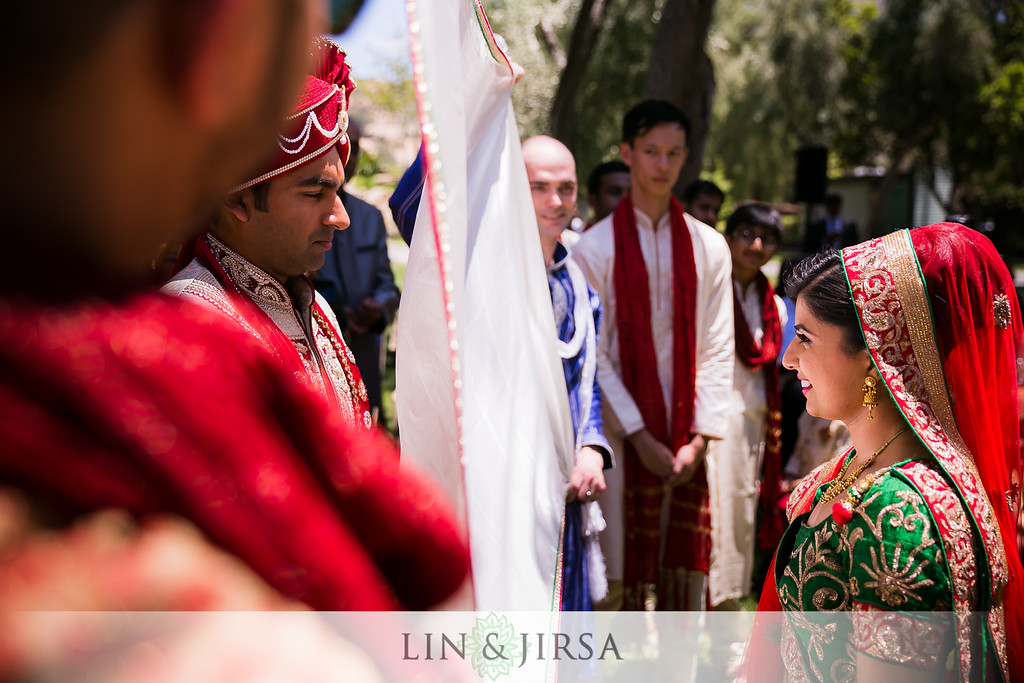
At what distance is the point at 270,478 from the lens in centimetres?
55

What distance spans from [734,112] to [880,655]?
22.3 meters

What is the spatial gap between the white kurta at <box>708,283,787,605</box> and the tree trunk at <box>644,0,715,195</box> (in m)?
3.00

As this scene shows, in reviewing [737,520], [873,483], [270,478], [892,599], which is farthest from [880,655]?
[737,520]

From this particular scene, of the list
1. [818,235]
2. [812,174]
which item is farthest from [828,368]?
[818,235]

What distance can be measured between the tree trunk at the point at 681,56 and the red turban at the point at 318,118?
500cm

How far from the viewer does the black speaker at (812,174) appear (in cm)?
1116

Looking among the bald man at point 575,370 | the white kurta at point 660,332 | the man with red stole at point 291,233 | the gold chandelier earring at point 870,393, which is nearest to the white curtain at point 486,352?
the man with red stole at point 291,233

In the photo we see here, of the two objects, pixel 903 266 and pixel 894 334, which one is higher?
pixel 903 266

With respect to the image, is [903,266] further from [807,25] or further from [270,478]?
[807,25]

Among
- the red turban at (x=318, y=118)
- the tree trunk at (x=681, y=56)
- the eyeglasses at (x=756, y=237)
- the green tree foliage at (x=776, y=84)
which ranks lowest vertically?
the red turban at (x=318, y=118)

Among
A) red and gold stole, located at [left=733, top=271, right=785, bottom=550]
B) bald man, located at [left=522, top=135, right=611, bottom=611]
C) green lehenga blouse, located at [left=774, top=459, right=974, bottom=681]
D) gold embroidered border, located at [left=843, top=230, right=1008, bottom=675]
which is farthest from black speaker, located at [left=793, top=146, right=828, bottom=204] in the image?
green lehenga blouse, located at [left=774, top=459, right=974, bottom=681]

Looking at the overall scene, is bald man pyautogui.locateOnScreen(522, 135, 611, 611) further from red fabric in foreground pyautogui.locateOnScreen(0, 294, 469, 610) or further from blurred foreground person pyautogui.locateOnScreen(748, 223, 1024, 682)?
red fabric in foreground pyautogui.locateOnScreen(0, 294, 469, 610)

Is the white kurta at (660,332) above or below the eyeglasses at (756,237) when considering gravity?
below

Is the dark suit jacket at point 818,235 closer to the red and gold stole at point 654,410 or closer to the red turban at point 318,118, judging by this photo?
the red and gold stole at point 654,410
